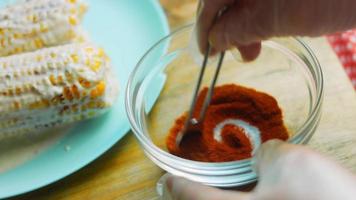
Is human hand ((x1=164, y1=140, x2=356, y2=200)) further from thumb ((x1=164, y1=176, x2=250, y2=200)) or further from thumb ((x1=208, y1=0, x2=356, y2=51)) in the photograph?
thumb ((x1=208, y1=0, x2=356, y2=51))

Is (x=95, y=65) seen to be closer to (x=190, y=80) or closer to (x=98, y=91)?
(x=98, y=91)

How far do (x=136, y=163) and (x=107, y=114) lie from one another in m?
0.09

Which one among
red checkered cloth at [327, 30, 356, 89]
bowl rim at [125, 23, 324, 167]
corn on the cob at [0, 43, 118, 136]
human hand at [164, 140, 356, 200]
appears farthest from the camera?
red checkered cloth at [327, 30, 356, 89]

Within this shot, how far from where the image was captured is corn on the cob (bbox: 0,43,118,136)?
2.20 feet

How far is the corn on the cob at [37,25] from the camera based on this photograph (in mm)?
750

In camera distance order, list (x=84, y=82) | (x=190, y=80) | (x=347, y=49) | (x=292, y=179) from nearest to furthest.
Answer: (x=292, y=179), (x=84, y=82), (x=190, y=80), (x=347, y=49)

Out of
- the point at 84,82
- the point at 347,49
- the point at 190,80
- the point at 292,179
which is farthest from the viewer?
the point at 347,49

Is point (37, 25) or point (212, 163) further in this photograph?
point (37, 25)

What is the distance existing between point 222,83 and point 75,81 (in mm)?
218

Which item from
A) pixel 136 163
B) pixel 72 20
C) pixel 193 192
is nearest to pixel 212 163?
pixel 193 192

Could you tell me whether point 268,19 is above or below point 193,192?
above

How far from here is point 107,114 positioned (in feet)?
2.41

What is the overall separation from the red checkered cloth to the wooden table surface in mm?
196

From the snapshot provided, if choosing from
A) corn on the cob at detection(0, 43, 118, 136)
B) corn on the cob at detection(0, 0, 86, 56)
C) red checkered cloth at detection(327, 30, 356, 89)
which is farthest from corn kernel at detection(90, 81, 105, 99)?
red checkered cloth at detection(327, 30, 356, 89)
